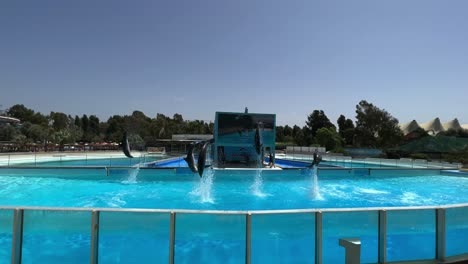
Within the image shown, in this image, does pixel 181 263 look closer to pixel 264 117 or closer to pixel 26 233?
pixel 26 233

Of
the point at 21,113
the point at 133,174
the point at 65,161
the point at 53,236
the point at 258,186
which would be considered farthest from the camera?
the point at 21,113

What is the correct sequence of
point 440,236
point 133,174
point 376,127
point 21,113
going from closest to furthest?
point 440,236 < point 133,174 < point 376,127 < point 21,113

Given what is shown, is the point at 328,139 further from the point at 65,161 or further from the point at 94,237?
the point at 94,237

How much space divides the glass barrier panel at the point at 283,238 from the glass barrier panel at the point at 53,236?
205 cm

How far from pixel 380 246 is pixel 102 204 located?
1054cm

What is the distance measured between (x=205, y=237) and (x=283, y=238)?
96 centimetres

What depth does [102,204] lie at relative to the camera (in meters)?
12.8

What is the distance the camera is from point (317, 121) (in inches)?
3223

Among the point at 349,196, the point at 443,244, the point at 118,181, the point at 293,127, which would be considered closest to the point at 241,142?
the point at 118,181

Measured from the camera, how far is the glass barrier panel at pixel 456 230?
186 inches

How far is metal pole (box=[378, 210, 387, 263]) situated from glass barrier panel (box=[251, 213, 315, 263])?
88 cm

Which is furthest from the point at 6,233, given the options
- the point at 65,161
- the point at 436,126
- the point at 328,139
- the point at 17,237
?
the point at 436,126

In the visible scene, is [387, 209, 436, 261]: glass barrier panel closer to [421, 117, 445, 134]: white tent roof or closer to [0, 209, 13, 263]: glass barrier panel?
[0, 209, 13, 263]: glass barrier panel

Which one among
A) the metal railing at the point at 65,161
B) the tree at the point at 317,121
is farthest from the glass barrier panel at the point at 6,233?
the tree at the point at 317,121
